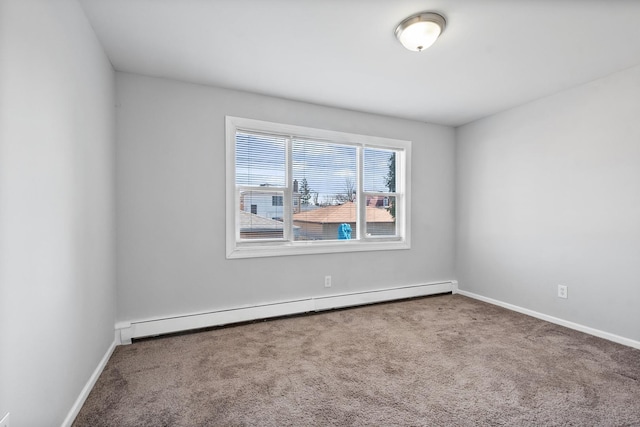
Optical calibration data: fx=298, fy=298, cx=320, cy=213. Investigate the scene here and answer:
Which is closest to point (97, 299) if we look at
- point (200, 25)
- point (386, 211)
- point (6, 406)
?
point (6, 406)

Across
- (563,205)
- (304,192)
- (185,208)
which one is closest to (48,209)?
(185,208)

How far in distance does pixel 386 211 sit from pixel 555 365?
2352 millimetres

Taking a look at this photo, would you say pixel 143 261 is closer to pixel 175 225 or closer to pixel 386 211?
pixel 175 225

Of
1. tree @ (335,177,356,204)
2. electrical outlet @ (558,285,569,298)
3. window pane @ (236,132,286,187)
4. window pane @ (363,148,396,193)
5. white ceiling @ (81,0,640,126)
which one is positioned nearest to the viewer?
white ceiling @ (81,0,640,126)

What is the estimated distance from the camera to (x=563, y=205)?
123 inches

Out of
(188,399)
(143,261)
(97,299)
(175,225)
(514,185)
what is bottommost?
(188,399)

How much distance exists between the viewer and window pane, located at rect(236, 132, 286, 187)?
3213 millimetres

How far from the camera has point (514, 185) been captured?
359 centimetres

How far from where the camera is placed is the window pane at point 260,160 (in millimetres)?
3213

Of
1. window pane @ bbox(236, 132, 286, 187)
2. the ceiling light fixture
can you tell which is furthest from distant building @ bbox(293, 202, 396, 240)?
the ceiling light fixture

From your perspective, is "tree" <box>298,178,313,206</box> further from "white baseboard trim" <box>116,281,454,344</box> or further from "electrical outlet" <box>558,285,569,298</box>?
"electrical outlet" <box>558,285,569,298</box>

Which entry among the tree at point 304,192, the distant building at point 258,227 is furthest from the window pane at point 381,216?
the distant building at point 258,227

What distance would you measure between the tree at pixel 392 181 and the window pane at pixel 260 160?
1518 millimetres

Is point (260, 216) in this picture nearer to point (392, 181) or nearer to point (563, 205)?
point (392, 181)
